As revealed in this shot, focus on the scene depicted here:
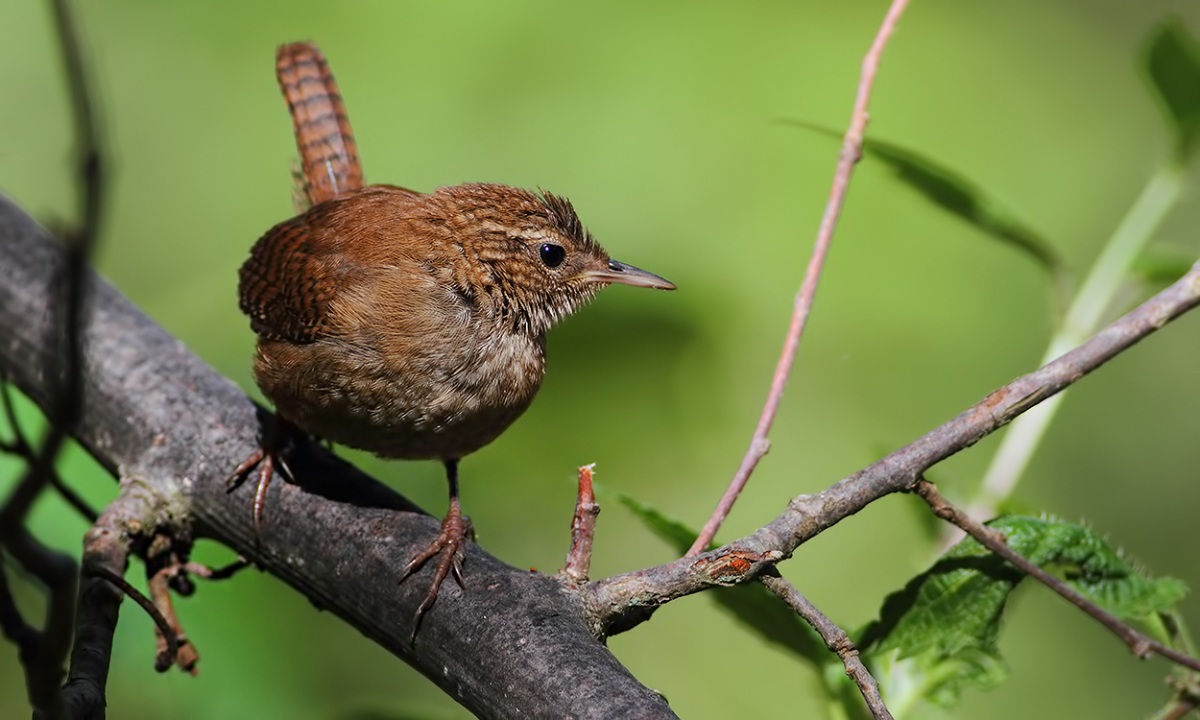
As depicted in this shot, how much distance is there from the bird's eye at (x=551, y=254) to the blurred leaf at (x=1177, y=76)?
1.36m

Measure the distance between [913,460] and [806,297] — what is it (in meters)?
0.47

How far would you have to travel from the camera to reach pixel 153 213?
5.10 metres

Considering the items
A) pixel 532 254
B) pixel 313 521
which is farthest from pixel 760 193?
pixel 313 521

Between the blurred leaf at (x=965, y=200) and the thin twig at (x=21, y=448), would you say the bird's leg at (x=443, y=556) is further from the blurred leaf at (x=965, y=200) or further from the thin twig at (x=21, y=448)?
the blurred leaf at (x=965, y=200)

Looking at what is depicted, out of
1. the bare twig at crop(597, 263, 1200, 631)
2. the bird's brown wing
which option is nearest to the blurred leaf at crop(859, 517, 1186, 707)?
the bare twig at crop(597, 263, 1200, 631)

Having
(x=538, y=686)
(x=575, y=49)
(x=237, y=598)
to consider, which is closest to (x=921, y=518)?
(x=538, y=686)

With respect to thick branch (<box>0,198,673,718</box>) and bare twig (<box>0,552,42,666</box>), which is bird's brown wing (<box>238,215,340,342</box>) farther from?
bare twig (<box>0,552,42,666</box>)

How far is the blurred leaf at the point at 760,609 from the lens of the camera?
6.54 ft

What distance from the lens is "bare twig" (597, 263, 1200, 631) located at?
1718 mm

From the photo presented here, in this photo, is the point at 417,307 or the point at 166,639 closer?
the point at 166,639

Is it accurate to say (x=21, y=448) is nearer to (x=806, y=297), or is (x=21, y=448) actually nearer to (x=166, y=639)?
(x=166, y=639)

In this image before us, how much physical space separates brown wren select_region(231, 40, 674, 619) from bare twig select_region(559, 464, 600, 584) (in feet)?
2.63

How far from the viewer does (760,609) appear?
6.60 ft

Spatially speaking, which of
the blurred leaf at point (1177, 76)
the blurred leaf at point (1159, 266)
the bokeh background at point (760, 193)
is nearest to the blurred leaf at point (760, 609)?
the blurred leaf at point (1159, 266)
